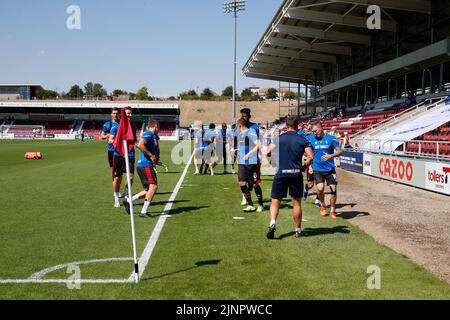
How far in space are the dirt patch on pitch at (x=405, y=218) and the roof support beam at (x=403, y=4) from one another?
13074 millimetres

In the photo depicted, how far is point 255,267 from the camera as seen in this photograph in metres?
6.00

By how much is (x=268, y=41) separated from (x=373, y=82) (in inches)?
356

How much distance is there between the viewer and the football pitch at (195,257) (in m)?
5.11

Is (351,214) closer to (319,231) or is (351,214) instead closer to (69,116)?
(319,231)

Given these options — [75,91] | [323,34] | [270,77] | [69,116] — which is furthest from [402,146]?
[75,91]

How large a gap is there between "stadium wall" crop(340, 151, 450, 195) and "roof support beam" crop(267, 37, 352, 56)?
19.5 metres

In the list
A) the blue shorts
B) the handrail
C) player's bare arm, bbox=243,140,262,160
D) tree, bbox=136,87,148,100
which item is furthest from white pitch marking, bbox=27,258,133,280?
tree, bbox=136,87,148,100

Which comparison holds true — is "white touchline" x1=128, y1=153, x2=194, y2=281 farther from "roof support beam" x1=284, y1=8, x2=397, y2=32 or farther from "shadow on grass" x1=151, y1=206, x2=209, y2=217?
"roof support beam" x1=284, y1=8, x2=397, y2=32

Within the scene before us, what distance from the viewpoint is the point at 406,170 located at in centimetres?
1600

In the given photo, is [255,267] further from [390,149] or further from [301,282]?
[390,149]

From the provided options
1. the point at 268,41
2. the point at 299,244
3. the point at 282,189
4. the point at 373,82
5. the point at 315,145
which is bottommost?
the point at 299,244

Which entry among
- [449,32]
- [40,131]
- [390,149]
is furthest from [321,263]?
[40,131]

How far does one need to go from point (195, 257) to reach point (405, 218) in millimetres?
5366

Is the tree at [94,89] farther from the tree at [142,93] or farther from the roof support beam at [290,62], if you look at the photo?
the roof support beam at [290,62]
